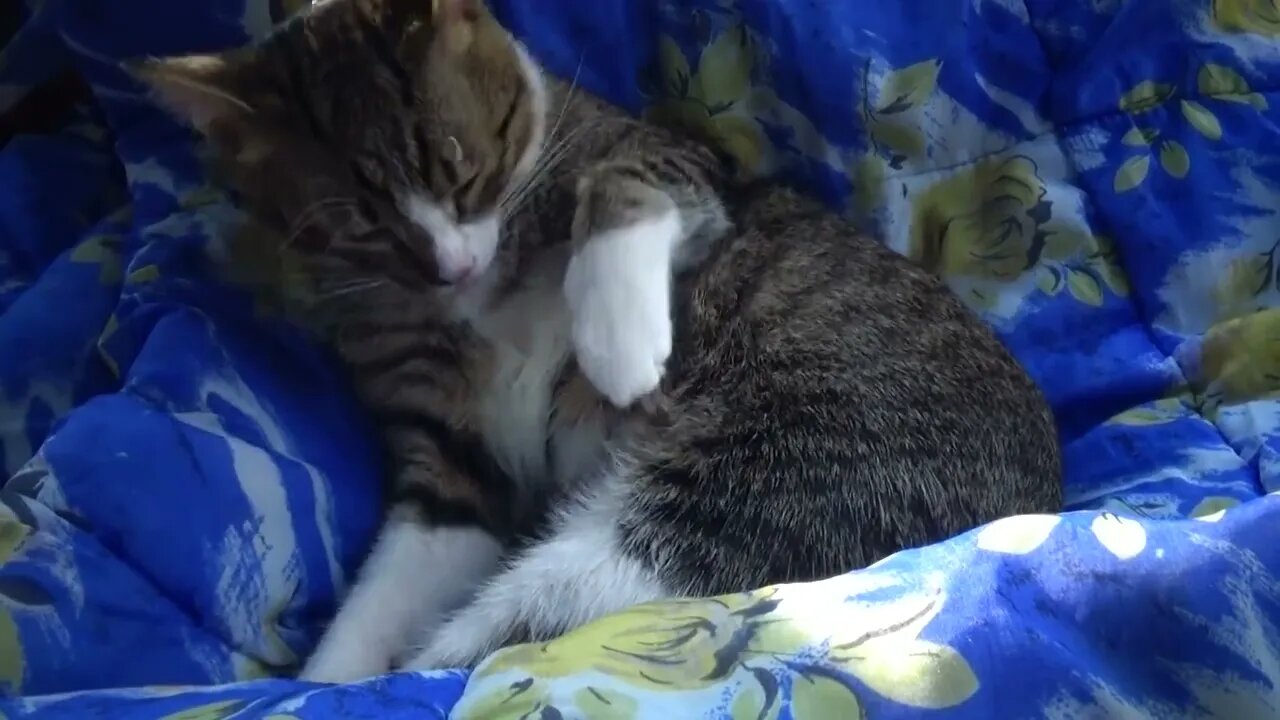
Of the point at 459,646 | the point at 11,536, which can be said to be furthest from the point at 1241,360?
the point at 11,536

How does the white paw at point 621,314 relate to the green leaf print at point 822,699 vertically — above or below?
above

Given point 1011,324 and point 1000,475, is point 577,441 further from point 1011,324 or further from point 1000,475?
point 1011,324

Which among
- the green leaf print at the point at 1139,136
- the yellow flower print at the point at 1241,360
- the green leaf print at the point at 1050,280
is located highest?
the green leaf print at the point at 1139,136

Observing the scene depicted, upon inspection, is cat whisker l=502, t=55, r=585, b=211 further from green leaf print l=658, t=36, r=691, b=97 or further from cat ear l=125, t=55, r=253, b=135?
cat ear l=125, t=55, r=253, b=135

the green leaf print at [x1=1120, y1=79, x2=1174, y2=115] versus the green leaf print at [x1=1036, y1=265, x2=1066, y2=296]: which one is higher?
the green leaf print at [x1=1120, y1=79, x2=1174, y2=115]

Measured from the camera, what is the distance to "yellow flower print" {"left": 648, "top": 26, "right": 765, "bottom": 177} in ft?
4.82

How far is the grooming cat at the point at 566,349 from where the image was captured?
1112 mm

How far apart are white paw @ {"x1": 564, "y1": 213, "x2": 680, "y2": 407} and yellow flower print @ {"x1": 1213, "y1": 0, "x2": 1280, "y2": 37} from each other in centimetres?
79

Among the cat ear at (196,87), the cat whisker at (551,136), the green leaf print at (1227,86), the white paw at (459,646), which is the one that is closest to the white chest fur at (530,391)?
the cat whisker at (551,136)

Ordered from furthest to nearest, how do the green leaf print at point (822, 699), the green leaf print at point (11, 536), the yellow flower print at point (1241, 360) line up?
the yellow flower print at point (1241, 360)
the green leaf print at point (11, 536)
the green leaf print at point (822, 699)

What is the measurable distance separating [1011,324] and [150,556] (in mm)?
999

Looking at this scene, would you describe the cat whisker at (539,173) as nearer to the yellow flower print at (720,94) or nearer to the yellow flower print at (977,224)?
the yellow flower print at (720,94)

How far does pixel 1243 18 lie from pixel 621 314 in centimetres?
90

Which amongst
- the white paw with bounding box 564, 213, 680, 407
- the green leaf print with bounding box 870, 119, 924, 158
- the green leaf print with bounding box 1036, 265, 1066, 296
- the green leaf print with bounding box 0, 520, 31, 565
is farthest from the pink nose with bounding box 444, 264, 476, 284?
the green leaf print with bounding box 1036, 265, 1066, 296
